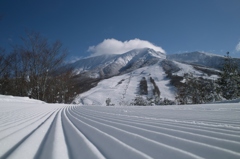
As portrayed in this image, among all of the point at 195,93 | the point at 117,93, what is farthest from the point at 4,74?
the point at 117,93

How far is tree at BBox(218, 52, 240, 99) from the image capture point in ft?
67.1

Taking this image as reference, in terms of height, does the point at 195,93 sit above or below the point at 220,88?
below

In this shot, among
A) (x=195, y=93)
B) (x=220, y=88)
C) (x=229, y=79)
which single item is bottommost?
(x=195, y=93)

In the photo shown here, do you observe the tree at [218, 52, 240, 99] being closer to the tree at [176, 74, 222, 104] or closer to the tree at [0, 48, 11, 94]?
the tree at [176, 74, 222, 104]

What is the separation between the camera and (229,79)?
2109 cm

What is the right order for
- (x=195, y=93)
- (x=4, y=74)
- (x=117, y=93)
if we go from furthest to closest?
(x=117, y=93) < (x=195, y=93) < (x=4, y=74)

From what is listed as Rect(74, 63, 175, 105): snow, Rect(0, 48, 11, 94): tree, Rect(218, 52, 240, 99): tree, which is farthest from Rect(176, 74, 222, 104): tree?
Rect(0, 48, 11, 94): tree

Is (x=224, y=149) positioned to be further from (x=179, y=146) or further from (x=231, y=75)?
(x=231, y=75)

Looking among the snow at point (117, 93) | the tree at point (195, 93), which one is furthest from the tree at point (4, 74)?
the tree at point (195, 93)

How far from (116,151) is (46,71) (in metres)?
15.0

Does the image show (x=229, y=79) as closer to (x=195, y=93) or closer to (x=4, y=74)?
(x=195, y=93)

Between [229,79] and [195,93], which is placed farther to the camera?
[195,93]

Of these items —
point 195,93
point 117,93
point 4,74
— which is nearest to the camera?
point 4,74

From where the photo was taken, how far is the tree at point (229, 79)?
805 inches
